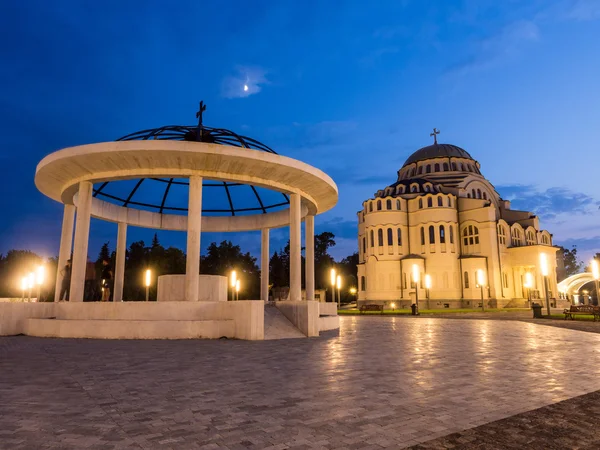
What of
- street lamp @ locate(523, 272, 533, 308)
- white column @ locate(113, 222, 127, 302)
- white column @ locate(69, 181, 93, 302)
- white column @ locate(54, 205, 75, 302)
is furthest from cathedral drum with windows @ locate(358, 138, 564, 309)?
white column @ locate(69, 181, 93, 302)

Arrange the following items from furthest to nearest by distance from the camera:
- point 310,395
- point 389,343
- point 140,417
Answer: point 389,343
point 310,395
point 140,417

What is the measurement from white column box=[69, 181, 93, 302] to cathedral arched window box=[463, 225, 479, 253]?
4839 centimetres

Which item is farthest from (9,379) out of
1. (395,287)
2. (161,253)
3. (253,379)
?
(161,253)

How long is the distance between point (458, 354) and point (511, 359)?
1293mm

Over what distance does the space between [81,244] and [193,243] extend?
4.99m

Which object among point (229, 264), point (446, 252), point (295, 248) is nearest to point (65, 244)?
point (295, 248)

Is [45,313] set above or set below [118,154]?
below

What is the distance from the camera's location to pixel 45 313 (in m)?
17.3

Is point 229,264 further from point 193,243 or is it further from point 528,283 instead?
point 193,243

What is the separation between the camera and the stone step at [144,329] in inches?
581

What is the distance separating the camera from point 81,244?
17.3 m

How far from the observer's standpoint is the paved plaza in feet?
14.6

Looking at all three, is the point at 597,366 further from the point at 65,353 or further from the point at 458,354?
the point at 65,353

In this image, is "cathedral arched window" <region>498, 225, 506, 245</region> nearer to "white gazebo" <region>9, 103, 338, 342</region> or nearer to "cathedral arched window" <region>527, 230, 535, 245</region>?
"cathedral arched window" <region>527, 230, 535, 245</region>
